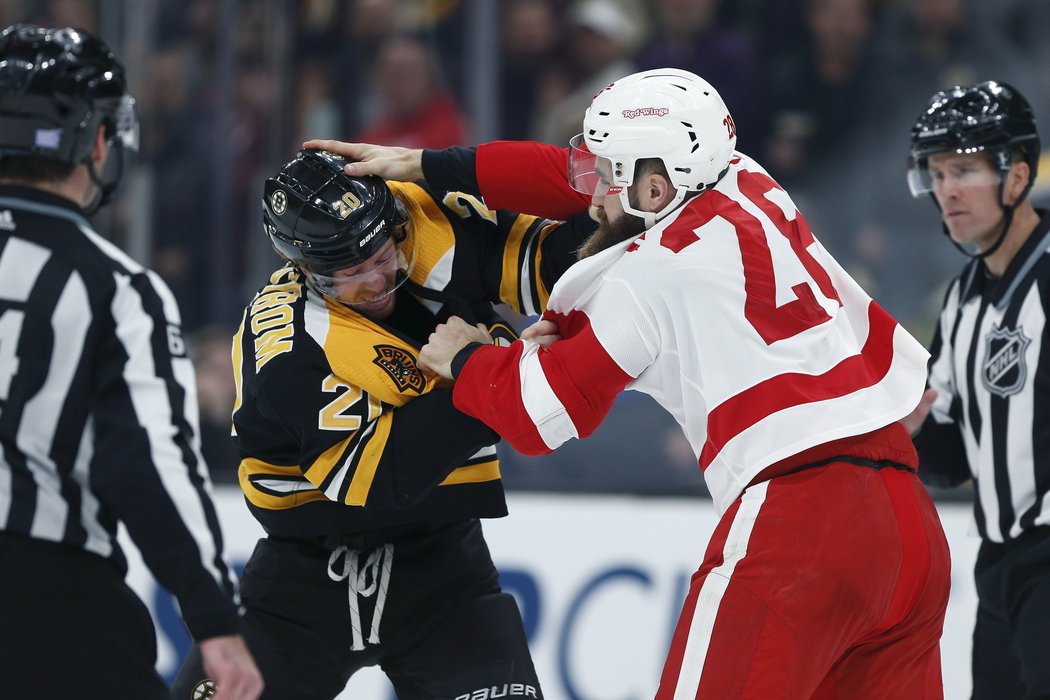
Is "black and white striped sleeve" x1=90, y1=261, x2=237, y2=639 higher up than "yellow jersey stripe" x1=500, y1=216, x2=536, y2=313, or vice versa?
"yellow jersey stripe" x1=500, y1=216, x2=536, y2=313

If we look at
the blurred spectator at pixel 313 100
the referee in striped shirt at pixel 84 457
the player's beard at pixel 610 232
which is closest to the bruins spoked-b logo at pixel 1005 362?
the player's beard at pixel 610 232

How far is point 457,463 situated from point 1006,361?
1370 millimetres

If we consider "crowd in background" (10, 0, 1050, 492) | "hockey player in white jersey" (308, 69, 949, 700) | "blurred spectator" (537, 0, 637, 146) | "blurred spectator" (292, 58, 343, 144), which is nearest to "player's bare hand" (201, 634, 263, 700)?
"hockey player in white jersey" (308, 69, 949, 700)

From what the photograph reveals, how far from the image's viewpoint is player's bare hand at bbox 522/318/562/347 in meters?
2.51

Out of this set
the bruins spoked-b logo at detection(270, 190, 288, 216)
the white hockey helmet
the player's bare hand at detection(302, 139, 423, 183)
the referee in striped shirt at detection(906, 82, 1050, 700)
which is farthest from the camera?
the referee in striped shirt at detection(906, 82, 1050, 700)

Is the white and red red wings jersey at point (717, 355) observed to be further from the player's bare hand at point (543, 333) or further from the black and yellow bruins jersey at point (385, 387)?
the black and yellow bruins jersey at point (385, 387)

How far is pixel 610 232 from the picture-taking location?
8.36 feet

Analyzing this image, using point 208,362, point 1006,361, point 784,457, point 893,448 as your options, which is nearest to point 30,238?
point 784,457

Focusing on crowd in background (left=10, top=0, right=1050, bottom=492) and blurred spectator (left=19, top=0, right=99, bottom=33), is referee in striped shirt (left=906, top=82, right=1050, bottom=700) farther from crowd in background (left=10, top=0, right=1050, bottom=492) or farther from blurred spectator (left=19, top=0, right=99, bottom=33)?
blurred spectator (left=19, top=0, right=99, bottom=33)

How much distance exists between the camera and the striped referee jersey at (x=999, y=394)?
3.00m

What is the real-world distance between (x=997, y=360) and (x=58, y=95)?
216 centimetres

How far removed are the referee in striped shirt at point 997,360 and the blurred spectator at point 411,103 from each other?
3240 millimetres

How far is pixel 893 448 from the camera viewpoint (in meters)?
2.40

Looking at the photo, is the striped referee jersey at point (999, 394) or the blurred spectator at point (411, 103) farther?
the blurred spectator at point (411, 103)
